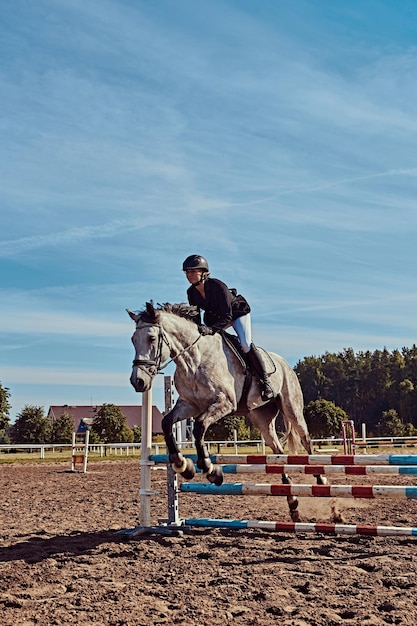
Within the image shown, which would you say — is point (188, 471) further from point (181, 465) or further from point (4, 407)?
point (4, 407)

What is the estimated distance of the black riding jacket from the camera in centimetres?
646

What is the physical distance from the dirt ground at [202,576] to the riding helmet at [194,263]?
270 cm

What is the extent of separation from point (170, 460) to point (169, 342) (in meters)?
1.10

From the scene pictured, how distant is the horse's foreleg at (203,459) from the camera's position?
5.67 m

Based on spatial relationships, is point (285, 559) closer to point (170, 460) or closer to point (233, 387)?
point (170, 460)

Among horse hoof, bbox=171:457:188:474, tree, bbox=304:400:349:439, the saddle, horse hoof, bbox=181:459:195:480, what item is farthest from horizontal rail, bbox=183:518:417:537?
tree, bbox=304:400:349:439

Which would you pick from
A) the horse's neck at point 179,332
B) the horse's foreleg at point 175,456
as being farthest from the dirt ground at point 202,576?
the horse's neck at point 179,332

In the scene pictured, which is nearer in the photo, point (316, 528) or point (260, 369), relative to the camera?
point (316, 528)

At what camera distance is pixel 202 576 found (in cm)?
460

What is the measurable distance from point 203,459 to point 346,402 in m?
76.8

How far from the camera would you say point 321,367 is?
280ft

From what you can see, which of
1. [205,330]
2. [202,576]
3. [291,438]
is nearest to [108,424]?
[291,438]

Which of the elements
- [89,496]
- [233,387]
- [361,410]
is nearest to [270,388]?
[233,387]

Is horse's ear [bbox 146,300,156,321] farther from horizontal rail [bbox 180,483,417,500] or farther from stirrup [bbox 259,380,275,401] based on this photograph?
horizontal rail [bbox 180,483,417,500]
